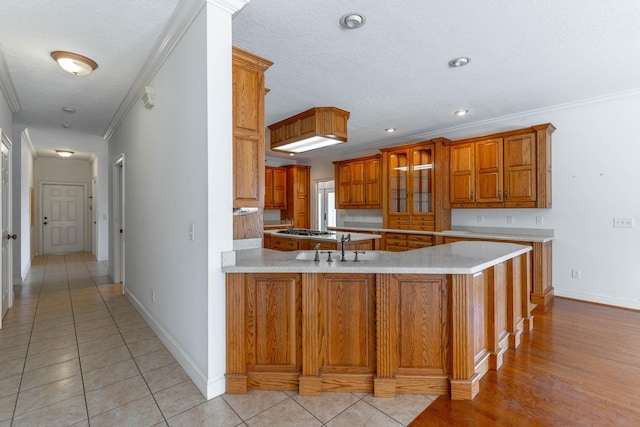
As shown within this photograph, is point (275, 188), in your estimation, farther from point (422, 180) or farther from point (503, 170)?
point (503, 170)

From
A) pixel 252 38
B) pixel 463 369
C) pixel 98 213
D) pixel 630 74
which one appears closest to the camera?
pixel 463 369

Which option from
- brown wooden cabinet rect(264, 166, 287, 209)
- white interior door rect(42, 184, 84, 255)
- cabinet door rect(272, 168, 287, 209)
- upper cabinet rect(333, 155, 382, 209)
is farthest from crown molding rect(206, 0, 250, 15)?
white interior door rect(42, 184, 84, 255)

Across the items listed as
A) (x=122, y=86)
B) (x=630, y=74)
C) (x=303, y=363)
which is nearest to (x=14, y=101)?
(x=122, y=86)

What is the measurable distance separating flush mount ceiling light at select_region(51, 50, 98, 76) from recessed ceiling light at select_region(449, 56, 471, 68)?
3.44 meters

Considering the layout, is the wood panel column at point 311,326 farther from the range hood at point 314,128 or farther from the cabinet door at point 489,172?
the cabinet door at point 489,172

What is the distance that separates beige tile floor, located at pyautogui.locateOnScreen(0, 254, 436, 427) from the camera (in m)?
1.83

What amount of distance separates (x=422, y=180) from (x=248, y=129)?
3799 millimetres

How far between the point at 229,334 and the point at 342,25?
94.4 inches

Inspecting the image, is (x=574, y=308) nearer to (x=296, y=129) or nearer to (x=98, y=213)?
(x=296, y=129)

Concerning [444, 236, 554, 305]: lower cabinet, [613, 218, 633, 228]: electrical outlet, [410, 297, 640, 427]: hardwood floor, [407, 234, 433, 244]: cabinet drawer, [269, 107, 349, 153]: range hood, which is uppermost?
[269, 107, 349, 153]: range hood

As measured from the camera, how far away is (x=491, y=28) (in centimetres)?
240

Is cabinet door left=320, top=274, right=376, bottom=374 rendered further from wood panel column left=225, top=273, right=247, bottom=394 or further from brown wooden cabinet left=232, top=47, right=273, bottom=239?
brown wooden cabinet left=232, top=47, right=273, bottom=239

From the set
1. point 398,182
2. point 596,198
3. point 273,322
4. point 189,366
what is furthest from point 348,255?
point 596,198

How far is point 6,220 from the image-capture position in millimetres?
3639
